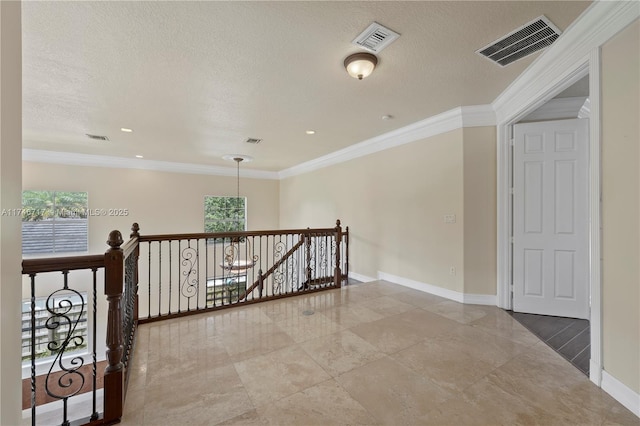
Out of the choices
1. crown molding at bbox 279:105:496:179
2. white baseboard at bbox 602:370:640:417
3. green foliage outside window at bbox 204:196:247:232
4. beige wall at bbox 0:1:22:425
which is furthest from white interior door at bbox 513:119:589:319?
green foliage outside window at bbox 204:196:247:232

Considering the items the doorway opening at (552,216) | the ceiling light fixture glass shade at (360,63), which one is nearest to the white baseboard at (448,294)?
the doorway opening at (552,216)

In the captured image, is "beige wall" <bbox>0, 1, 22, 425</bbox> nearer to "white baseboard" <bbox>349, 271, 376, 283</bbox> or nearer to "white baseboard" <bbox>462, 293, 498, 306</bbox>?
"white baseboard" <bbox>462, 293, 498, 306</bbox>

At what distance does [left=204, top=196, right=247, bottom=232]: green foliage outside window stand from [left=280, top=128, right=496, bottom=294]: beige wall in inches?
135

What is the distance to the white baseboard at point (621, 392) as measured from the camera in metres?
Answer: 1.72

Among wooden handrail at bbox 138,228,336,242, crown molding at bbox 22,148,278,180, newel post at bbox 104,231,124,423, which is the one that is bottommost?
newel post at bbox 104,231,124,423

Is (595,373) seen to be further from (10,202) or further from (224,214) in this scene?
(224,214)

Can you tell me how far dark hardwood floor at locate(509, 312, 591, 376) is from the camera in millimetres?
2434

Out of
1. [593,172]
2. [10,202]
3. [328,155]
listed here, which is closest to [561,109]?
[593,172]

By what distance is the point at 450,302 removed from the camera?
3797 mm

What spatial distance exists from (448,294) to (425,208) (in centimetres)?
133

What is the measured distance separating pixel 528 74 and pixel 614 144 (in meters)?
1.28

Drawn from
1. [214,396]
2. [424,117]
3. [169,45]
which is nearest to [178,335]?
[214,396]

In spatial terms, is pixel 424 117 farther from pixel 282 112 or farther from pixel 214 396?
pixel 214 396

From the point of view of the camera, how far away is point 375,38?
2.20 metres
